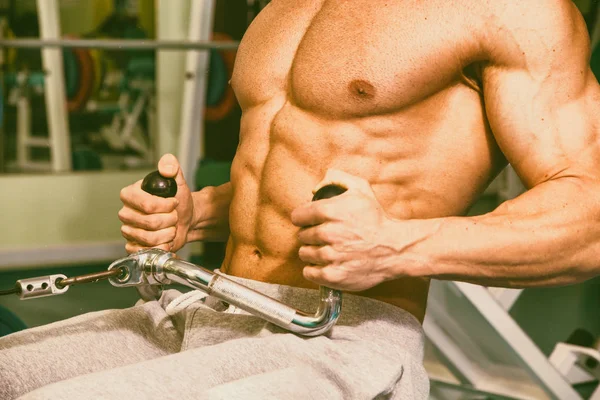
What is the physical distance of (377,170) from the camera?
42.5 inches

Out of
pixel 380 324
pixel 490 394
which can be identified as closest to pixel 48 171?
pixel 490 394

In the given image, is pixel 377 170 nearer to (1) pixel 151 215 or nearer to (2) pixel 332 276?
(2) pixel 332 276

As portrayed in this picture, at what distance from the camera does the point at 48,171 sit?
4.35 m

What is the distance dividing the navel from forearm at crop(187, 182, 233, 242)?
16.2 inches

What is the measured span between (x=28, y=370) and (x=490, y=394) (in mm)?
1907

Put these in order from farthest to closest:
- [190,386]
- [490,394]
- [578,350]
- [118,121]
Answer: [118,121], [490,394], [578,350], [190,386]

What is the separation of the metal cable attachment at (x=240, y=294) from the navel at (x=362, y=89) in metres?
0.32

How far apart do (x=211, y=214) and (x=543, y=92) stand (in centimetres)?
66

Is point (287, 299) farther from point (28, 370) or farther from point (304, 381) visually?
point (28, 370)

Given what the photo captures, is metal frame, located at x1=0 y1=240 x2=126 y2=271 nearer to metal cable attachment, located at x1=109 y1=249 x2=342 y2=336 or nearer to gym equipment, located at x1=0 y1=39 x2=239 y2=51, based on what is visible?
gym equipment, located at x1=0 y1=39 x2=239 y2=51

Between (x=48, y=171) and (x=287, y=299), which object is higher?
(x=287, y=299)

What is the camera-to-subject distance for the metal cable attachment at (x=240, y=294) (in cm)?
92

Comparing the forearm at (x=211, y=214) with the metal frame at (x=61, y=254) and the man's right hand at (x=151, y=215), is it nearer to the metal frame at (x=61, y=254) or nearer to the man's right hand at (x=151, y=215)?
the man's right hand at (x=151, y=215)

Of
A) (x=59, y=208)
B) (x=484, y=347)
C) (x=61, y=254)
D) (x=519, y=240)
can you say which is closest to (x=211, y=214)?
(x=519, y=240)
